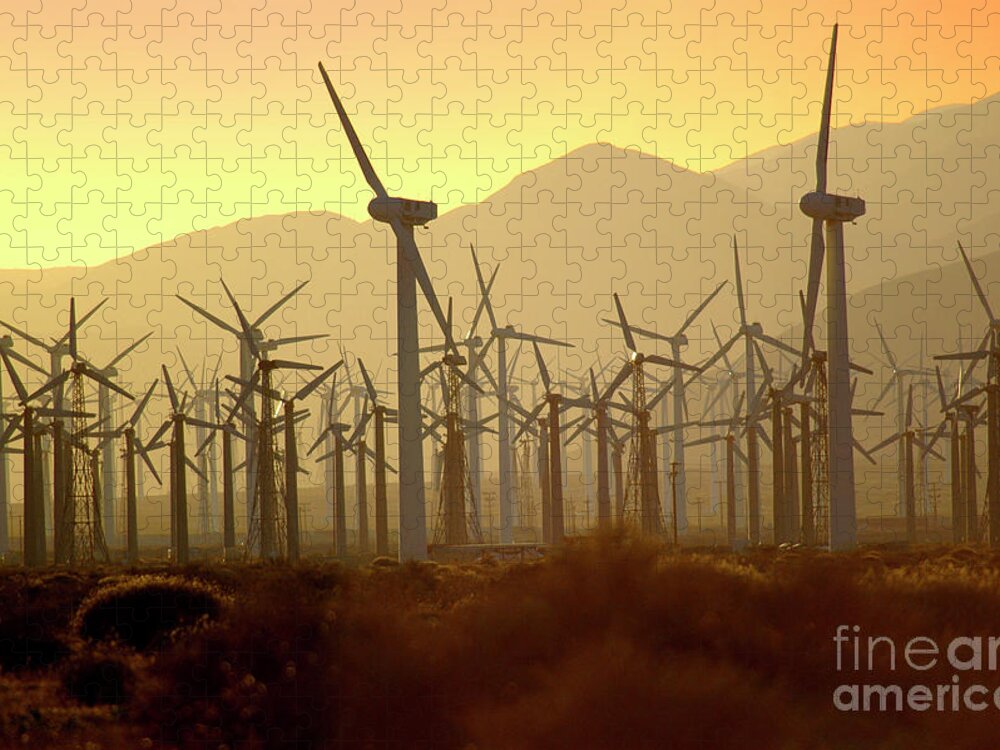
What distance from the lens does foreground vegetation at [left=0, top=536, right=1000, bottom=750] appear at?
70.8 ft

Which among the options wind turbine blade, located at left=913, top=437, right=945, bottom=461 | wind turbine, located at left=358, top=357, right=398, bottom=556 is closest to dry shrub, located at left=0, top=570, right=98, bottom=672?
wind turbine, located at left=358, top=357, right=398, bottom=556

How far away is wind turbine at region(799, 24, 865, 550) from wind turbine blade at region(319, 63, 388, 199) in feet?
57.9

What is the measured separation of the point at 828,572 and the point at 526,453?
143 metres

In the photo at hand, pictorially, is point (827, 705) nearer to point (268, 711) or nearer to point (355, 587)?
point (268, 711)

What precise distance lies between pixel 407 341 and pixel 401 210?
20.4ft

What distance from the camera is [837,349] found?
66.1 metres

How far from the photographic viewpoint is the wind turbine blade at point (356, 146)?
62812mm

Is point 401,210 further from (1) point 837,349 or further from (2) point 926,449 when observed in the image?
(2) point 926,449

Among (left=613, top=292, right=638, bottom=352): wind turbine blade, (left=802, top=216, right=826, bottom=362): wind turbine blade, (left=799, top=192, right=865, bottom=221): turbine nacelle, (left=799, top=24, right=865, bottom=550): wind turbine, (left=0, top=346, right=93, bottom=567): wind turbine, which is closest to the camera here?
(left=802, top=216, right=826, bottom=362): wind turbine blade

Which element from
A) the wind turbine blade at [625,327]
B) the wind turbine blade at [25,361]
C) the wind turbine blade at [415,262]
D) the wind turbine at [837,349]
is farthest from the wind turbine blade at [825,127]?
the wind turbine blade at [25,361]

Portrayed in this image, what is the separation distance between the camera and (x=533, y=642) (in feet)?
80.9

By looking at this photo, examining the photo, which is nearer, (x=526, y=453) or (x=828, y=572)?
(x=828, y=572)

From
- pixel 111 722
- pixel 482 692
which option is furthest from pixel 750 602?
pixel 111 722

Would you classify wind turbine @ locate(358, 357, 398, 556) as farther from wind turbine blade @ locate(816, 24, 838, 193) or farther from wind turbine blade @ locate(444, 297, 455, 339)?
wind turbine blade @ locate(816, 24, 838, 193)
